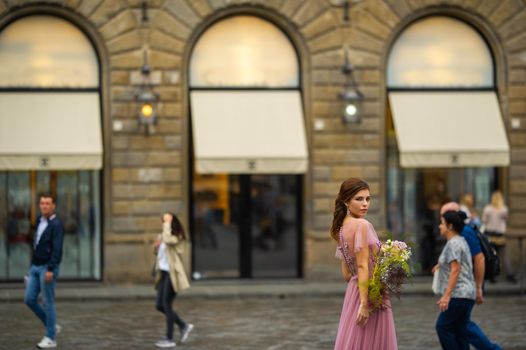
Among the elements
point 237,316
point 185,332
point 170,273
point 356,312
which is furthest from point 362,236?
point 237,316

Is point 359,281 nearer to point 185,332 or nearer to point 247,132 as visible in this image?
point 185,332

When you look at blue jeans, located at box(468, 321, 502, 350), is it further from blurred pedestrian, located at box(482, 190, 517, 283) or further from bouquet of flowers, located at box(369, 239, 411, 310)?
blurred pedestrian, located at box(482, 190, 517, 283)

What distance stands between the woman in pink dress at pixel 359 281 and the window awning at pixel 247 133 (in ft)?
41.6

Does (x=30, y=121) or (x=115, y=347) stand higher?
(x=30, y=121)

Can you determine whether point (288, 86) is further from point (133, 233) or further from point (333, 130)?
point (133, 233)

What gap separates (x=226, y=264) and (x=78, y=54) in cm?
489

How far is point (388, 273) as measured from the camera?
9328mm

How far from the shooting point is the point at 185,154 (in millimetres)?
22484

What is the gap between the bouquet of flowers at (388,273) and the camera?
9.25m

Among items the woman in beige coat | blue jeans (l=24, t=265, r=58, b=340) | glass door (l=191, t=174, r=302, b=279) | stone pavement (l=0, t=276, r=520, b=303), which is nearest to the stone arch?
stone pavement (l=0, t=276, r=520, b=303)

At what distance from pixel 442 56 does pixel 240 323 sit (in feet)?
27.9

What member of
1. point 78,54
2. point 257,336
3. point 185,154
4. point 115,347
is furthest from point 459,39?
point 115,347

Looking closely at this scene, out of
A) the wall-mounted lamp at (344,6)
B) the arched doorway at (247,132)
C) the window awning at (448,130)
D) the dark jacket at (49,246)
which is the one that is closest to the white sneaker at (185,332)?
the dark jacket at (49,246)

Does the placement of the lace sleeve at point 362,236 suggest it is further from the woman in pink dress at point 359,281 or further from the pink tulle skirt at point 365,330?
the pink tulle skirt at point 365,330
